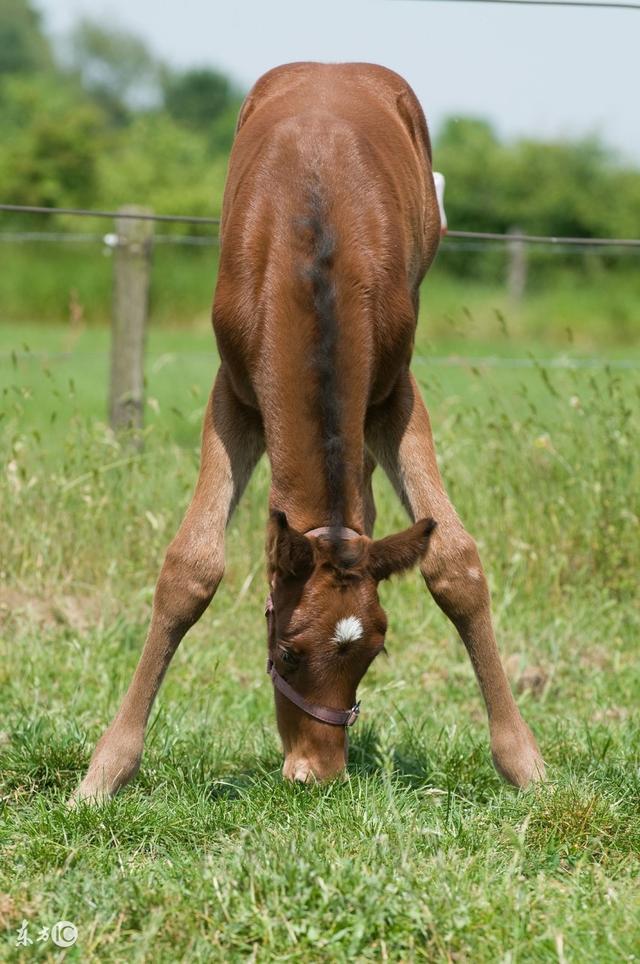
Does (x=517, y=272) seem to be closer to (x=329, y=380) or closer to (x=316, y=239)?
(x=316, y=239)

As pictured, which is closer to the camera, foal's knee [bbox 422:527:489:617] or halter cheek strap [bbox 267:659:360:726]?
halter cheek strap [bbox 267:659:360:726]

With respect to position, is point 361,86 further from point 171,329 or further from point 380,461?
point 171,329

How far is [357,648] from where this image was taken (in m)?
3.36

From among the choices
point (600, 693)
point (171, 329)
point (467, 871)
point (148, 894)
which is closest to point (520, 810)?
point (467, 871)

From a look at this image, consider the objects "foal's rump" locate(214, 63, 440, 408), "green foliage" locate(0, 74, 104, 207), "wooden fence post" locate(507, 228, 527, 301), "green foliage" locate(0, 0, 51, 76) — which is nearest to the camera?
"foal's rump" locate(214, 63, 440, 408)

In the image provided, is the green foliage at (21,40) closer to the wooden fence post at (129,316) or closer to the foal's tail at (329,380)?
the wooden fence post at (129,316)

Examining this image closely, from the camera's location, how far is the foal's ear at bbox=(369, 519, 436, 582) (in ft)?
10.9

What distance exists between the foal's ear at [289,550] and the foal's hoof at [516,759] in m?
0.88

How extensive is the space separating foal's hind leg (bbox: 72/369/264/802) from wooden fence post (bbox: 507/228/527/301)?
20.5 metres

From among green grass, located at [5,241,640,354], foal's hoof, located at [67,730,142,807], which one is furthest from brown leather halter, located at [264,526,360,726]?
green grass, located at [5,241,640,354]

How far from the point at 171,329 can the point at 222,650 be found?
16936mm

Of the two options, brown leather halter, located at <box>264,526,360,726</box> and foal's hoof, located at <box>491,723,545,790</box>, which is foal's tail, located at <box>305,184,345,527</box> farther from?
foal's hoof, located at <box>491,723,545,790</box>

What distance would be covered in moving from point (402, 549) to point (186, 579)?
75 cm

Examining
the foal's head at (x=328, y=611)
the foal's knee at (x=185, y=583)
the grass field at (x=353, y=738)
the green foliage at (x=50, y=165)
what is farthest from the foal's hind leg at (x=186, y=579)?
the green foliage at (x=50, y=165)
